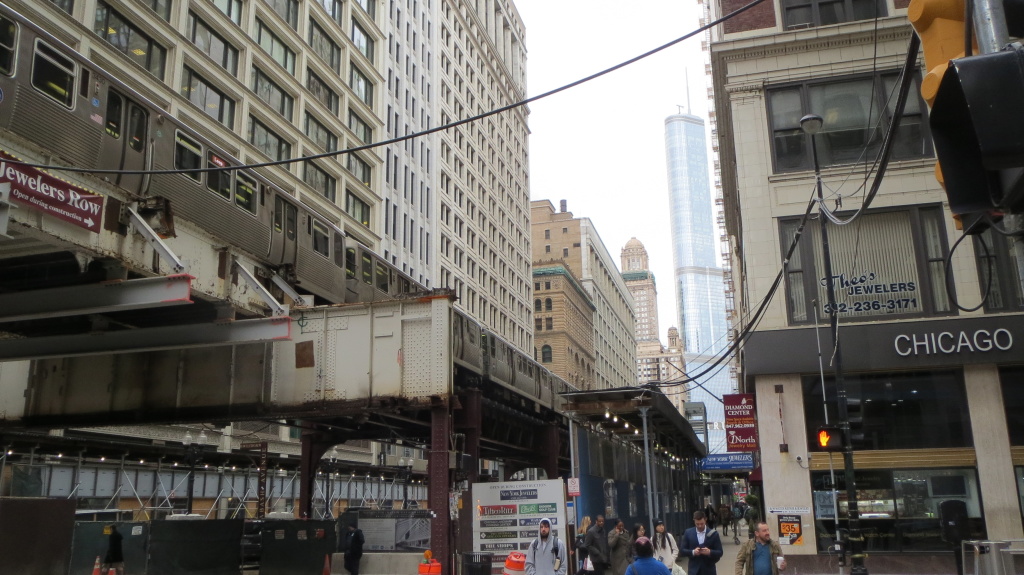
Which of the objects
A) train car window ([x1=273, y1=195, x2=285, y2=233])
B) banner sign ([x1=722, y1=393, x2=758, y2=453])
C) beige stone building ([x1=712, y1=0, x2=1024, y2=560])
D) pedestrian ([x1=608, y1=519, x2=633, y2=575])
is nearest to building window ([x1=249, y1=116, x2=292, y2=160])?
train car window ([x1=273, y1=195, x2=285, y2=233])

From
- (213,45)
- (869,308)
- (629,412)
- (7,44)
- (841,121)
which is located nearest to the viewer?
(7,44)

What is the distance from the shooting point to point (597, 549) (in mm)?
15266

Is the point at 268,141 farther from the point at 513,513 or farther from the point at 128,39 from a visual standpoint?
the point at 513,513

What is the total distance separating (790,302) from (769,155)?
4.17 m

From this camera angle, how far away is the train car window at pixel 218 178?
56.1 feet

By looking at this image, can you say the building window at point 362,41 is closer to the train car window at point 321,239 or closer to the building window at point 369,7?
the building window at point 369,7

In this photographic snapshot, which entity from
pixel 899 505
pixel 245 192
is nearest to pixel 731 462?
pixel 899 505

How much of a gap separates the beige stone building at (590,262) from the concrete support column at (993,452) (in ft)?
291

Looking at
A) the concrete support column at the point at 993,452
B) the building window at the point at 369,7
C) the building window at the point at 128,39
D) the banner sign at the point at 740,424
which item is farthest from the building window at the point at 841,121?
the building window at the point at 369,7

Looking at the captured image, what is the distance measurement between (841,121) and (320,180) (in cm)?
3195

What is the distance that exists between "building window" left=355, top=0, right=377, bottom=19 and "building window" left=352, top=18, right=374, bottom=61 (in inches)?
59.9

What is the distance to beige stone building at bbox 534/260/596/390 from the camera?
335ft

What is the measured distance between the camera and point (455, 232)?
75438 millimetres

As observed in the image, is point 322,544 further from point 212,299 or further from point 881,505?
point 881,505
